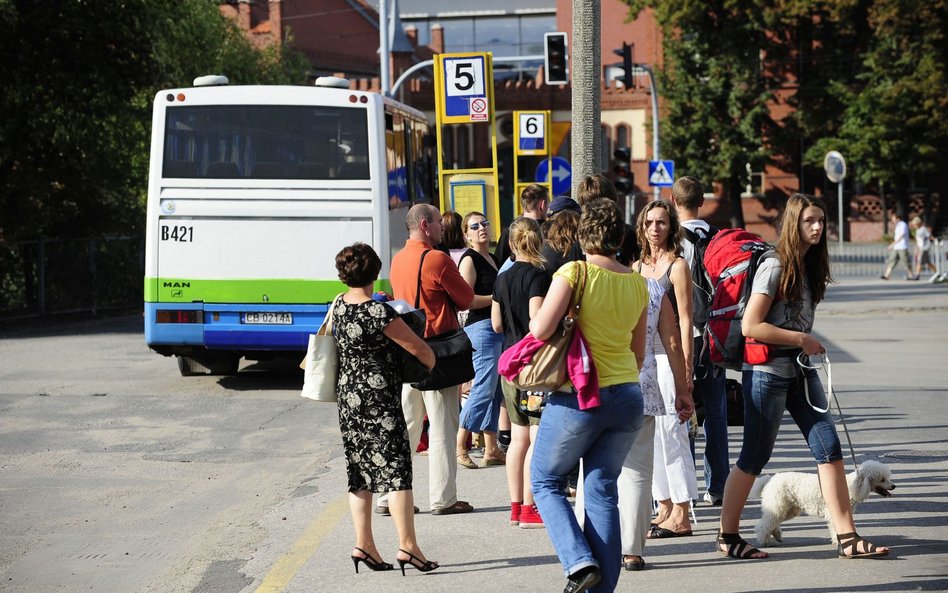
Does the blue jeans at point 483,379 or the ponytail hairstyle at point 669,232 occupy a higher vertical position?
the ponytail hairstyle at point 669,232

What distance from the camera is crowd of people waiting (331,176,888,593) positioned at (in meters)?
5.50

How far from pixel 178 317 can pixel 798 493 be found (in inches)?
348

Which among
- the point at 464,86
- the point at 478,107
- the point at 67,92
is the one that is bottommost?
the point at 478,107

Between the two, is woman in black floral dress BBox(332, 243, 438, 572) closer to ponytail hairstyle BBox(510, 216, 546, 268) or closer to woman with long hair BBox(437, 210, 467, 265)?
ponytail hairstyle BBox(510, 216, 546, 268)

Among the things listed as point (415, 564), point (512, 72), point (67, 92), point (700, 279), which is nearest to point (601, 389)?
point (415, 564)

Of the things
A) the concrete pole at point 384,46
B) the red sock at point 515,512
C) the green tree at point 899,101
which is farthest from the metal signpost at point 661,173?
the red sock at point 515,512

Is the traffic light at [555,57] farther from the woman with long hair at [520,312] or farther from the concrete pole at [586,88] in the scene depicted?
the woman with long hair at [520,312]

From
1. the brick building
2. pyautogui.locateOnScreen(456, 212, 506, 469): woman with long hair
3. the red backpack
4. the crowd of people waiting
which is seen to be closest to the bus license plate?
pyautogui.locateOnScreen(456, 212, 506, 469): woman with long hair

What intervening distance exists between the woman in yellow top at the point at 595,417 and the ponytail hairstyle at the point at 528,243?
1222 mm

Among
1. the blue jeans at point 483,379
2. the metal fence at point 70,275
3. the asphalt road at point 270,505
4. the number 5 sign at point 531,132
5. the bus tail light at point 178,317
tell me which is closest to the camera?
the asphalt road at point 270,505

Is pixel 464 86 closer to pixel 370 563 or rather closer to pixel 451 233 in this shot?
pixel 451 233

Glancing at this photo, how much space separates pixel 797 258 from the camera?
252 inches

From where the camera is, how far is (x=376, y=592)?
611 centimetres

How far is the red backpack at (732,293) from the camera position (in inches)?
258
